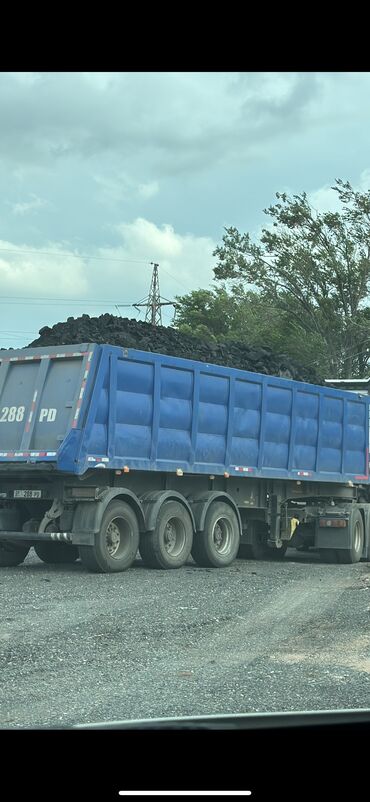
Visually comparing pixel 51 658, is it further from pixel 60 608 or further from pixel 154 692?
pixel 60 608

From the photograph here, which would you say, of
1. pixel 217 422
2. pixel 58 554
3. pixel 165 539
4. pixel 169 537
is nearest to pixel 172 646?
pixel 165 539

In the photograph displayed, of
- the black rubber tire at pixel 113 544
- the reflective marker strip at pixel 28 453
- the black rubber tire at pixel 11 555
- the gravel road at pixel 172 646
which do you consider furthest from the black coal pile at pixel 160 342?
the gravel road at pixel 172 646

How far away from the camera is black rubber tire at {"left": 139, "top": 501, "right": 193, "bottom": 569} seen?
13727 mm

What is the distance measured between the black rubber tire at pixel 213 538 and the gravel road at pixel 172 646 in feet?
4.98

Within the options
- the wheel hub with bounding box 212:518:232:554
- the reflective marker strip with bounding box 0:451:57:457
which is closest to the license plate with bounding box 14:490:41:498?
the reflective marker strip with bounding box 0:451:57:457

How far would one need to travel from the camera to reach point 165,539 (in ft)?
46.3

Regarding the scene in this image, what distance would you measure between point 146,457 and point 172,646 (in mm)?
5925

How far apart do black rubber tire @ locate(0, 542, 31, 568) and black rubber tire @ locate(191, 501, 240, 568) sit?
8.43ft

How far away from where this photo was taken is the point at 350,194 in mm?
42406

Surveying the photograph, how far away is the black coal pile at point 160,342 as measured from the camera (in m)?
14.1
